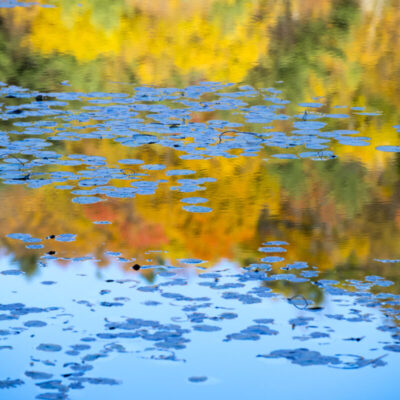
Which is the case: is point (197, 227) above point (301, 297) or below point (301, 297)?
above

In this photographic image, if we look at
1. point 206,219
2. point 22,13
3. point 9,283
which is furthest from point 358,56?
point 9,283

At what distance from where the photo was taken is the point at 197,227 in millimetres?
5707

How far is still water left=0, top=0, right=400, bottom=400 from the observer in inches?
155

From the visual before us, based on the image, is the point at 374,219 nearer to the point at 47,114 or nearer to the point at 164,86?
the point at 47,114

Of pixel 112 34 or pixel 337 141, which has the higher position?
pixel 112 34

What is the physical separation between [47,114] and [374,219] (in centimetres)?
361

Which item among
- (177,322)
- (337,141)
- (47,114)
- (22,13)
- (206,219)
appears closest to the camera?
(177,322)

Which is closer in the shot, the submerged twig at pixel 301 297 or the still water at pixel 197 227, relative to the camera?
the still water at pixel 197 227

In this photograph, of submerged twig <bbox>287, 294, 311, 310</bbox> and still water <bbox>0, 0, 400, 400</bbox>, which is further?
submerged twig <bbox>287, 294, 311, 310</bbox>

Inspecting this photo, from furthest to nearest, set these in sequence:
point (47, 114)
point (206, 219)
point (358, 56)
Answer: point (358, 56)
point (47, 114)
point (206, 219)

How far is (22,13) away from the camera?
51.9 feet

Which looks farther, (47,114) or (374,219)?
(47,114)

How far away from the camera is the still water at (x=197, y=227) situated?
3.95 meters

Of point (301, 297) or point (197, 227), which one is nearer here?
point (301, 297)
